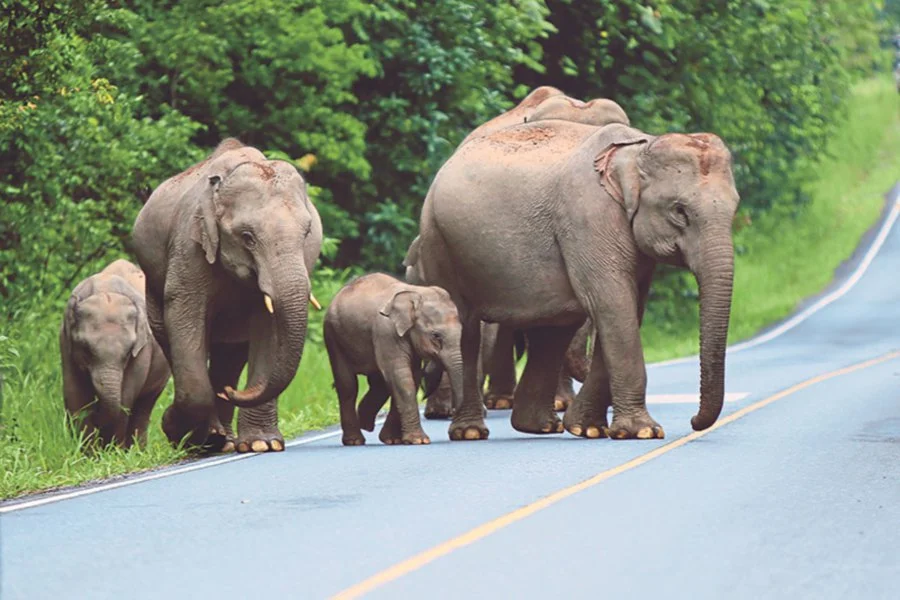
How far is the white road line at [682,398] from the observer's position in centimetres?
2075

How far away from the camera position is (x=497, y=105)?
105ft

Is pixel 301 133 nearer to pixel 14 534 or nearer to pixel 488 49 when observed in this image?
pixel 488 49

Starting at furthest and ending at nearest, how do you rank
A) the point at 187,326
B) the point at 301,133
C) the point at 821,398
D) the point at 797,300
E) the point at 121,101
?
the point at 797,300 < the point at 301,133 < the point at 121,101 < the point at 821,398 < the point at 187,326

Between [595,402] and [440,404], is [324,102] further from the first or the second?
[595,402]

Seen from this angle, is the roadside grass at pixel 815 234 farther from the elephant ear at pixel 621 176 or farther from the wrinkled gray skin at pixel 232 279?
the wrinkled gray skin at pixel 232 279

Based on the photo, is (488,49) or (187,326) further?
(488,49)

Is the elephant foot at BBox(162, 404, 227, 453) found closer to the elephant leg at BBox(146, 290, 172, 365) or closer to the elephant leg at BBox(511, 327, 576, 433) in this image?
the elephant leg at BBox(146, 290, 172, 365)

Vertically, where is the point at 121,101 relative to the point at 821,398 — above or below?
above

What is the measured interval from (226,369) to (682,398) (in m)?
6.01

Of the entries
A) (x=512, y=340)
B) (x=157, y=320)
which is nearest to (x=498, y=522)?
(x=157, y=320)

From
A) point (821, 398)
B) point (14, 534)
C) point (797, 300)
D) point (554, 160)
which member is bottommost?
point (797, 300)

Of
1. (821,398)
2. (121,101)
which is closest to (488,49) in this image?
(121,101)

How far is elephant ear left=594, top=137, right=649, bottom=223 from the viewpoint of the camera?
626 inches

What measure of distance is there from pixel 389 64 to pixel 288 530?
21056 mm
